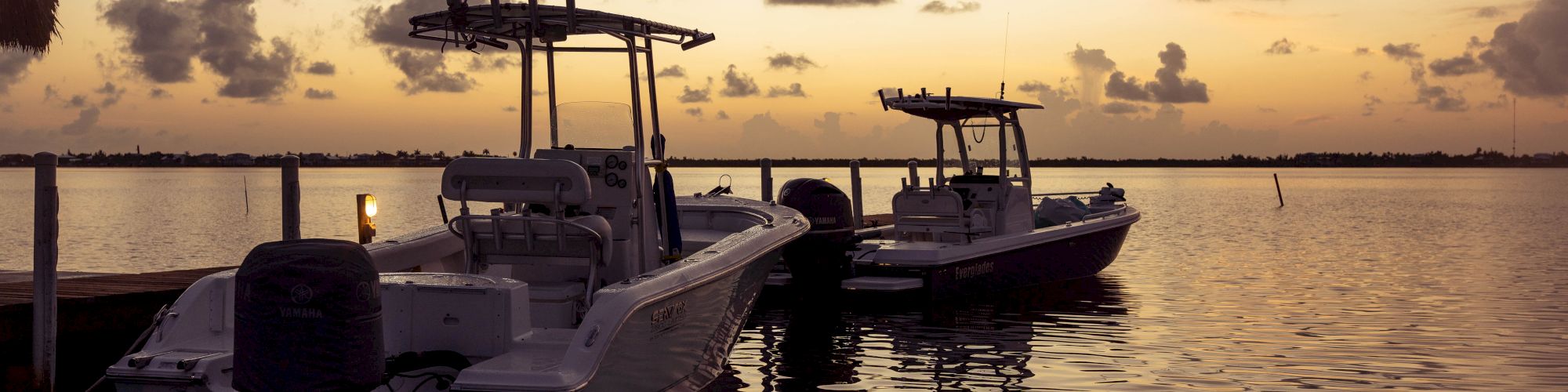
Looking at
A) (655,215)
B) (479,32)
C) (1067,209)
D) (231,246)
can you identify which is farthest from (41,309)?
(231,246)

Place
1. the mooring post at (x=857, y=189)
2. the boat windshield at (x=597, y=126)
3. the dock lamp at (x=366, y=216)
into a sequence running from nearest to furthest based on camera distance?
the boat windshield at (x=597, y=126), the dock lamp at (x=366, y=216), the mooring post at (x=857, y=189)

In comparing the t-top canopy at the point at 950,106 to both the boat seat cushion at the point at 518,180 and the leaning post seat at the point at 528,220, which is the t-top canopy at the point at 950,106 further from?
the boat seat cushion at the point at 518,180

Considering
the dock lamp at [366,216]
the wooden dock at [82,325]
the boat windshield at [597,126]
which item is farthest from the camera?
the dock lamp at [366,216]

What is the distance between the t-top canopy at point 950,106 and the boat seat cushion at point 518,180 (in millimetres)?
8645

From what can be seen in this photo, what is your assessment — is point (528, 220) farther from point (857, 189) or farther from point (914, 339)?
point (857, 189)

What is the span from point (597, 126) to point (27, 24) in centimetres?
1055

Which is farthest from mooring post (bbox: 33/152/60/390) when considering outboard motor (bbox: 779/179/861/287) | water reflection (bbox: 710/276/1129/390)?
outboard motor (bbox: 779/179/861/287)

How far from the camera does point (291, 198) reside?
954cm

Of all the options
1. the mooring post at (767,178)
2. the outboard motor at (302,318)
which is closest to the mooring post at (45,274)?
the outboard motor at (302,318)

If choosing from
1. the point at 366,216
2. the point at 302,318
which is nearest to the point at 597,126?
the point at 302,318

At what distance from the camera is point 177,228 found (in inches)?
1764

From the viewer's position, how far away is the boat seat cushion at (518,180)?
6703 mm

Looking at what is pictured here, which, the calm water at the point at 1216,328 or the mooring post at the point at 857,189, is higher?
the mooring post at the point at 857,189

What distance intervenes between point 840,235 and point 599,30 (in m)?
5.54
